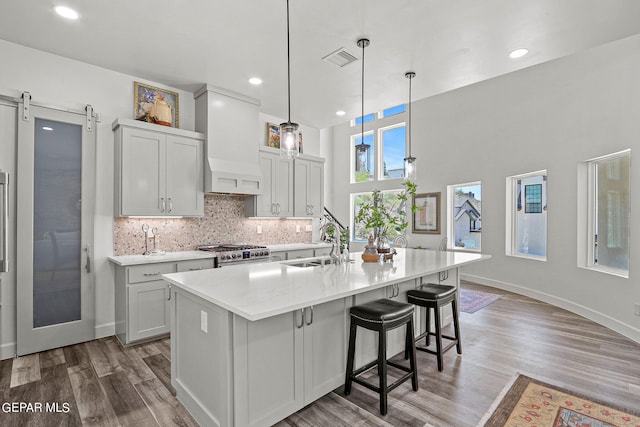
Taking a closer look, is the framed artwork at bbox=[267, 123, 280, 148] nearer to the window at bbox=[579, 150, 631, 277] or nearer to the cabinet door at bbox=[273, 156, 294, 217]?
the cabinet door at bbox=[273, 156, 294, 217]

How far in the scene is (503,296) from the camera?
216 inches

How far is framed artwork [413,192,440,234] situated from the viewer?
720cm

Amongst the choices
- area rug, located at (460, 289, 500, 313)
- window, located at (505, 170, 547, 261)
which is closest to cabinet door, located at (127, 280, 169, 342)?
area rug, located at (460, 289, 500, 313)

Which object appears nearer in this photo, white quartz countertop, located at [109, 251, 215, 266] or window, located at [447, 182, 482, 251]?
white quartz countertop, located at [109, 251, 215, 266]

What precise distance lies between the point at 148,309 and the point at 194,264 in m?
0.64

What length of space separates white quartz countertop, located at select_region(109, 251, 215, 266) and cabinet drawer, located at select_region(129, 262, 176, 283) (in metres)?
0.05

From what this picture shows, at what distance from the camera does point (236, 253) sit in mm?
4180

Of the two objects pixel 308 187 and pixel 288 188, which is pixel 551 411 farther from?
pixel 308 187

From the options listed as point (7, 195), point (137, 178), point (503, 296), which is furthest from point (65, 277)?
point (503, 296)

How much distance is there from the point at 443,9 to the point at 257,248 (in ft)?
11.0

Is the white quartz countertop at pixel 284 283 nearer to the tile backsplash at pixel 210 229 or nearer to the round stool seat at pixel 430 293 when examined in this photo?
the round stool seat at pixel 430 293

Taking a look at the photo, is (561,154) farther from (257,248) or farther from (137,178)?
(137,178)

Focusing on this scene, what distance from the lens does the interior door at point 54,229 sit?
10.5 ft

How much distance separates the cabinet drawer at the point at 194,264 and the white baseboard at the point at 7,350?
1.58m
